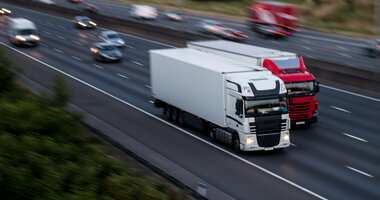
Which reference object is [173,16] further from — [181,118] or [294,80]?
[294,80]

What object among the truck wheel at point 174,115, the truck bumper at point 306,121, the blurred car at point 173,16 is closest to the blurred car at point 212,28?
the blurred car at point 173,16

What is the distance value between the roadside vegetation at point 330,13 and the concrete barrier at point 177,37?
1028 centimetres

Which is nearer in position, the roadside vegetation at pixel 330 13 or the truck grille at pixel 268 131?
the truck grille at pixel 268 131

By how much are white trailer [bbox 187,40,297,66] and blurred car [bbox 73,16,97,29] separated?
133 feet

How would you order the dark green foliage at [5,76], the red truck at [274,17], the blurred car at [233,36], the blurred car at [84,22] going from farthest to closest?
the blurred car at [84,22]
the red truck at [274,17]
the blurred car at [233,36]
the dark green foliage at [5,76]

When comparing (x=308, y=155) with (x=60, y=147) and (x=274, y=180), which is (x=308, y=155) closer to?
(x=274, y=180)

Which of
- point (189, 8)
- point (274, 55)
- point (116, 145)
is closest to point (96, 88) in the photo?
point (274, 55)

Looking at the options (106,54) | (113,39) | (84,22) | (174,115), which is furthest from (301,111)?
(84,22)

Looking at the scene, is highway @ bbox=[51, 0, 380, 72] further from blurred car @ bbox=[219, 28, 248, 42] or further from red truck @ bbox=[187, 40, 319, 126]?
red truck @ bbox=[187, 40, 319, 126]

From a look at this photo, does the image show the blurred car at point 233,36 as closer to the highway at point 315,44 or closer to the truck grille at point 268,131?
the highway at point 315,44

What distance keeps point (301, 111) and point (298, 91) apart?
0.93 meters

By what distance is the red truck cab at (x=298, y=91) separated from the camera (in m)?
28.8

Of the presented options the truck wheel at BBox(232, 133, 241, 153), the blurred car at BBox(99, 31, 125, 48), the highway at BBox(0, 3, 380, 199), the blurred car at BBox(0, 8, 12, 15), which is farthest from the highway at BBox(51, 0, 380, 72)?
the truck wheel at BBox(232, 133, 241, 153)

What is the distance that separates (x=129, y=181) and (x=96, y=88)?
25.5 metres
